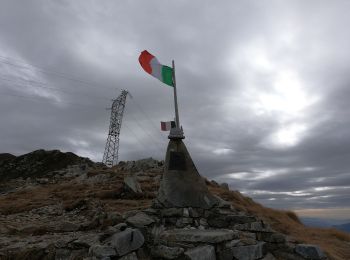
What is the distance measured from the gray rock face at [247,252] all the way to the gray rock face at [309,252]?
1.29 meters

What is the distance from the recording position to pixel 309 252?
32.2 ft

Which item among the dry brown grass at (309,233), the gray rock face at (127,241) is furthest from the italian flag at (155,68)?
the dry brown grass at (309,233)

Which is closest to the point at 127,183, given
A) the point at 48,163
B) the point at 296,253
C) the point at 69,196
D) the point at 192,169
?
the point at 69,196

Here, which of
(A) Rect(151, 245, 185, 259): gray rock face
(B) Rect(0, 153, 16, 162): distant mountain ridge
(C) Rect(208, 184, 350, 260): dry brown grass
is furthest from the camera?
(B) Rect(0, 153, 16, 162): distant mountain ridge

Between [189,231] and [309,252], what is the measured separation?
11.1 feet

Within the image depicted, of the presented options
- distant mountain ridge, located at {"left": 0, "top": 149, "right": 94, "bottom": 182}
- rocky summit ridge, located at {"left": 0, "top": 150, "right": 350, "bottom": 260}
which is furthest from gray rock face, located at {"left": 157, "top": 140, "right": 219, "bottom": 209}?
distant mountain ridge, located at {"left": 0, "top": 149, "right": 94, "bottom": 182}

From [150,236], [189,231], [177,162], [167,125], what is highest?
[167,125]

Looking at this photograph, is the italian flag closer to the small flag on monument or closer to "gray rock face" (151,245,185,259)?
the small flag on monument

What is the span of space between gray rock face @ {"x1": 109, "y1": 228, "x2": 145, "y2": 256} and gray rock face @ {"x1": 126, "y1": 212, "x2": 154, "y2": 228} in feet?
1.53

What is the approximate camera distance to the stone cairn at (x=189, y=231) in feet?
29.1

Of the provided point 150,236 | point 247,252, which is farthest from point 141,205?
point 247,252

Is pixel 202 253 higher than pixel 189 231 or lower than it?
lower

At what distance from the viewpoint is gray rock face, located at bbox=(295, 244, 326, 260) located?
9.77 metres

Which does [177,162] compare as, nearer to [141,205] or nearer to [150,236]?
[150,236]
